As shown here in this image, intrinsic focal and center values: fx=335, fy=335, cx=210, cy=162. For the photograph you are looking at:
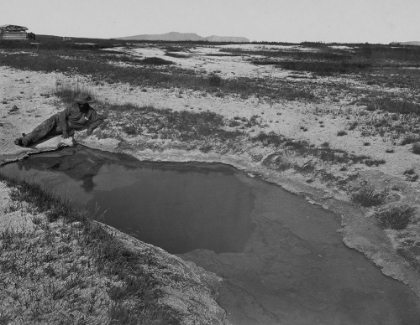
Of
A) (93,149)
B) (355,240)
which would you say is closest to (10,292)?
(355,240)

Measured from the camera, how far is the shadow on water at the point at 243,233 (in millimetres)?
5969

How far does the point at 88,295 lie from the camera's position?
15.6ft

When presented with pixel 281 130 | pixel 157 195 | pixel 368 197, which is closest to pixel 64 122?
pixel 157 195

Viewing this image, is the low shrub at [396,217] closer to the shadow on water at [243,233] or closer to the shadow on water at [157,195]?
the shadow on water at [243,233]

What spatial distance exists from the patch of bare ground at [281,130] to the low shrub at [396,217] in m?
0.03

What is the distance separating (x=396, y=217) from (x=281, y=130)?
6978 mm

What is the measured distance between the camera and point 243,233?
322 inches

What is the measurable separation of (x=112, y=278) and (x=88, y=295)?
1.61ft

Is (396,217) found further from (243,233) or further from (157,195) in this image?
(157,195)

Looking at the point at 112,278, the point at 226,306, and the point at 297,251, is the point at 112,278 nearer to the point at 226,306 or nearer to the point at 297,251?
the point at 226,306

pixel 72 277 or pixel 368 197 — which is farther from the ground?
pixel 72 277

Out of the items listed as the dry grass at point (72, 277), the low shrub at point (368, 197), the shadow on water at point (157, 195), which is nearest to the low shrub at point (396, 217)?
the low shrub at point (368, 197)

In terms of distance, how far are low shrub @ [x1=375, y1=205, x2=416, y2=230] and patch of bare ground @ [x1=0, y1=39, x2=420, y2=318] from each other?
25 mm

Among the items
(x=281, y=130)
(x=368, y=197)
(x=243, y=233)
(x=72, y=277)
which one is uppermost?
(x=281, y=130)
